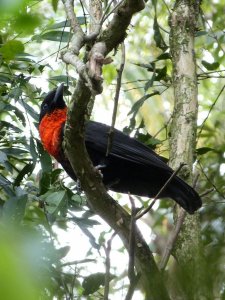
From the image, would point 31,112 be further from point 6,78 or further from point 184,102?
point 184,102

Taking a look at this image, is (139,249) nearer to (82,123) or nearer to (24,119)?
(82,123)

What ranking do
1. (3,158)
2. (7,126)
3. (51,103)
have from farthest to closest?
(51,103) → (7,126) → (3,158)

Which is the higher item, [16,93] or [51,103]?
[51,103]

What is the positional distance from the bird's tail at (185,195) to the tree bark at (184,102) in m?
0.05

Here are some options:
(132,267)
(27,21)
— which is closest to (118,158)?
(132,267)

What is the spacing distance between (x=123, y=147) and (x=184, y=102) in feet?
1.53

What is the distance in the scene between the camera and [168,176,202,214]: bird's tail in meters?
2.68

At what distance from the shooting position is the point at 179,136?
9.36 feet

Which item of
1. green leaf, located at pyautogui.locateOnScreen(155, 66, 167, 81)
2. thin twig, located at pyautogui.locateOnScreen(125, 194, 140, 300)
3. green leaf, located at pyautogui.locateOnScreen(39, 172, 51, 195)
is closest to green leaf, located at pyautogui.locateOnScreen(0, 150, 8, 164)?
green leaf, located at pyautogui.locateOnScreen(39, 172, 51, 195)

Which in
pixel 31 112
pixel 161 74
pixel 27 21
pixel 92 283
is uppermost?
pixel 161 74

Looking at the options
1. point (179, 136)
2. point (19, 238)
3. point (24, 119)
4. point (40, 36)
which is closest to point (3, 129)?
point (24, 119)

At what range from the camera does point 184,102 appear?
2955mm

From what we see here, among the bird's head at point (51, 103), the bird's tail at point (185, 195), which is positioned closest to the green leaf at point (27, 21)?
the bird's tail at point (185, 195)

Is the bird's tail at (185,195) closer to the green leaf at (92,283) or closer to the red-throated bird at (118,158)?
the red-throated bird at (118,158)
